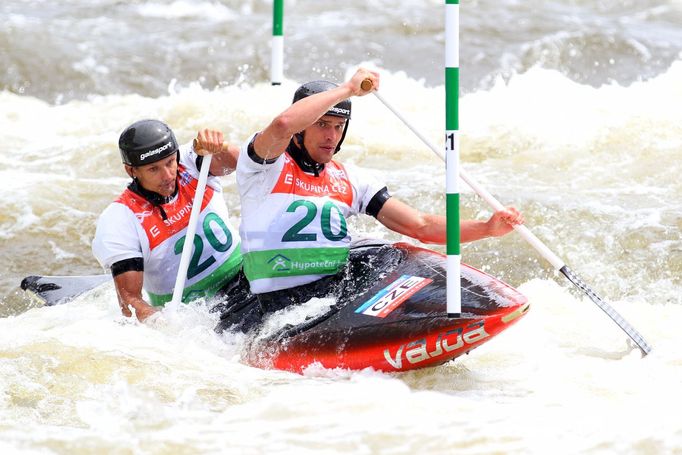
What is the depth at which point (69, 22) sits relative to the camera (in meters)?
15.0

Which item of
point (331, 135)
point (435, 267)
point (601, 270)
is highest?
point (331, 135)

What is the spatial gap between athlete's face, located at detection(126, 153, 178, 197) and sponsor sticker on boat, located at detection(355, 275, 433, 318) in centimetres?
116

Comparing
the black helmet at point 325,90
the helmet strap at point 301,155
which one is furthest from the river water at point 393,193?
the black helmet at point 325,90

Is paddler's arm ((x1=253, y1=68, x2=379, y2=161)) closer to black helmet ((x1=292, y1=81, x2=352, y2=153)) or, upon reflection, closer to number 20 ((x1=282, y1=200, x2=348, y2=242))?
black helmet ((x1=292, y1=81, x2=352, y2=153))

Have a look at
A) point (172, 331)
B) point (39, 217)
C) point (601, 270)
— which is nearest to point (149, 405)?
point (172, 331)

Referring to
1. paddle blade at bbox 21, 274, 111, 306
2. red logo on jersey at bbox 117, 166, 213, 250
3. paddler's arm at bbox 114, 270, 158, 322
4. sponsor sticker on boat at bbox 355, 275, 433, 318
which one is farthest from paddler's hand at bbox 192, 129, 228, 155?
paddle blade at bbox 21, 274, 111, 306

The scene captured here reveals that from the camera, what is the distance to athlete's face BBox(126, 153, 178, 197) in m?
5.41

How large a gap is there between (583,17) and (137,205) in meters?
11.0

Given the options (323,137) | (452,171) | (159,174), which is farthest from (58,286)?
(452,171)

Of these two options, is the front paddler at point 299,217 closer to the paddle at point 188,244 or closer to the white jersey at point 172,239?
the paddle at point 188,244

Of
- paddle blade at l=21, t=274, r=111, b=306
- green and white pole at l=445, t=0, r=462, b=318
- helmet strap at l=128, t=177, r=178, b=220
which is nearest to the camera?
green and white pole at l=445, t=0, r=462, b=318

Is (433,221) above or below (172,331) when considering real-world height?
above

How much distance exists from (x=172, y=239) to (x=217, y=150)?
48 cm

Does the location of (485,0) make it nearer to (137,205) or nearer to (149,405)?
(137,205)
